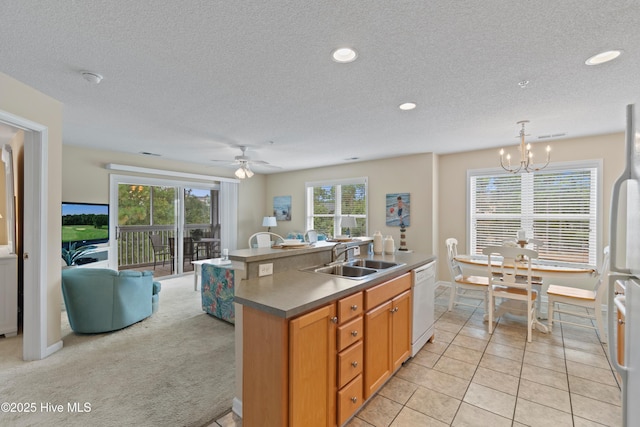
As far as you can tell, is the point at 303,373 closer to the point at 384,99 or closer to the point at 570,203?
the point at 384,99

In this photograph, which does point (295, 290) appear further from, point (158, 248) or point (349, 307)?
point (158, 248)

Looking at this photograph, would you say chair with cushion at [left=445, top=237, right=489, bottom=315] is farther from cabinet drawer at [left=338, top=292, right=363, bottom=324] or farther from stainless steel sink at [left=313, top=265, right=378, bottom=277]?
cabinet drawer at [left=338, top=292, right=363, bottom=324]

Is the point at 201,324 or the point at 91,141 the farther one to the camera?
the point at 91,141

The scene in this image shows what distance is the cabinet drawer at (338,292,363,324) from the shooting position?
172 cm

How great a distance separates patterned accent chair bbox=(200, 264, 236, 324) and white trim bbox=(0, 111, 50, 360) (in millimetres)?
1572

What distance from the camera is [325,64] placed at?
2094 millimetres

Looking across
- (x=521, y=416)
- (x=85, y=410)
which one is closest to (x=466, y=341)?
(x=521, y=416)

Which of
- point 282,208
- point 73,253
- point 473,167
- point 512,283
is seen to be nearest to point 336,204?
point 282,208

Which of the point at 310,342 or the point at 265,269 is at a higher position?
the point at 265,269

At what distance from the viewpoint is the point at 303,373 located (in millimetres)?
1470

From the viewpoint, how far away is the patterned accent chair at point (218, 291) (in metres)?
3.45

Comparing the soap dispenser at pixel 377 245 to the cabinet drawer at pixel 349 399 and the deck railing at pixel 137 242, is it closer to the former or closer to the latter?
the cabinet drawer at pixel 349 399

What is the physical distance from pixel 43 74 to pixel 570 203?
629 centimetres

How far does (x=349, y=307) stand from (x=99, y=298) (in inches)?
116
